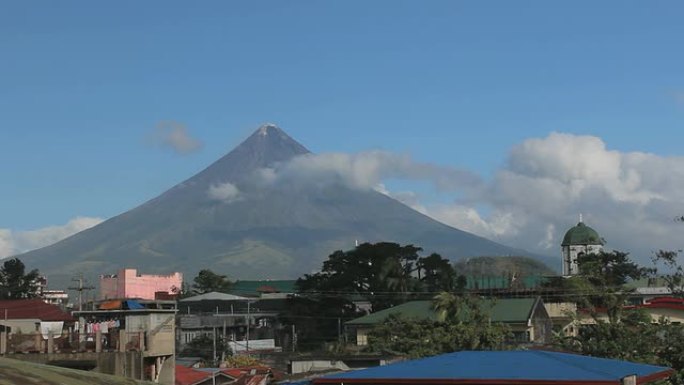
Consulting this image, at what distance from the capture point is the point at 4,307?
61281mm

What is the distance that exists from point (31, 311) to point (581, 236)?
A: 108 meters

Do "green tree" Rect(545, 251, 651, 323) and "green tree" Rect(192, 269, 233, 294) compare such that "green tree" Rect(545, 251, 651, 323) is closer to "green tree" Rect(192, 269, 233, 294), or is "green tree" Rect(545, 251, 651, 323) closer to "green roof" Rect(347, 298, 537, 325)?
"green roof" Rect(347, 298, 537, 325)

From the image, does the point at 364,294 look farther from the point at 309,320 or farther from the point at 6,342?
the point at 6,342

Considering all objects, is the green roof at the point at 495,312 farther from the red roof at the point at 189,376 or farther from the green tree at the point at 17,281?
the green tree at the point at 17,281

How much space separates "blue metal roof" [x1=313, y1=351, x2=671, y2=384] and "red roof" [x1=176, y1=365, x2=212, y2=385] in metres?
21.3

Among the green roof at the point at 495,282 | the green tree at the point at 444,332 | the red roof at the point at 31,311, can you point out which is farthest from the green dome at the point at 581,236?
the red roof at the point at 31,311

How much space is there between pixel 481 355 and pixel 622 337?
20.7 m

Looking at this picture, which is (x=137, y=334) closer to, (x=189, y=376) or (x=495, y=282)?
(x=189, y=376)

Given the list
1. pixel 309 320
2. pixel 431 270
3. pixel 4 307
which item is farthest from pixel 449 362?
pixel 431 270

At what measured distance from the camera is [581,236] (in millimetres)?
153375

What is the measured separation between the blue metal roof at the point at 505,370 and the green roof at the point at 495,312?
159 ft

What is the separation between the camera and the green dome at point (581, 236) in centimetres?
15125

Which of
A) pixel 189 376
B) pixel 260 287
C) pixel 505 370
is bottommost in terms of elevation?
pixel 189 376

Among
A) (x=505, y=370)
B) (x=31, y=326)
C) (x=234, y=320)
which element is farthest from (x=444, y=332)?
(x=234, y=320)
